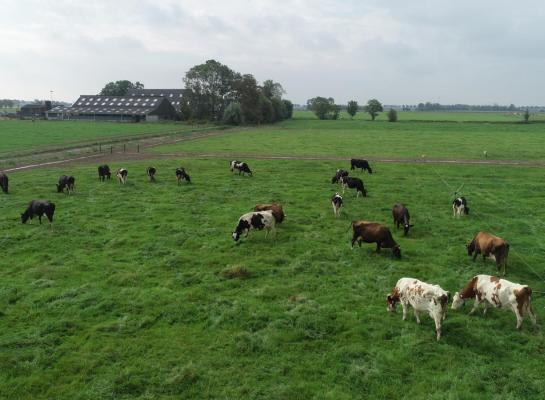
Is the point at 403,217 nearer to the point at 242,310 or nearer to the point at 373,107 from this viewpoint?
the point at 242,310

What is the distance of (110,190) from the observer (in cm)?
2786

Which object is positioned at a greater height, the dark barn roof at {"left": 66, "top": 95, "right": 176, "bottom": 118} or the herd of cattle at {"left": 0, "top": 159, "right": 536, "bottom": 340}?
the dark barn roof at {"left": 66, "top": 95, "right": 176, "bottom": 118}

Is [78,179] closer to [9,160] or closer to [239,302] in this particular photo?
[9,160]

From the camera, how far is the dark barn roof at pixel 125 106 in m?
121

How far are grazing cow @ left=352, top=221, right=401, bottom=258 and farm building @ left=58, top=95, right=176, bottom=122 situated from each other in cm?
10961

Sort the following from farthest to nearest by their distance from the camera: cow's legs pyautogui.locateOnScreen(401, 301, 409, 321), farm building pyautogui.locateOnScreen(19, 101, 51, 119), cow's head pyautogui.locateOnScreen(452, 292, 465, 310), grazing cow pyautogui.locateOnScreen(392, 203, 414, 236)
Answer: farm building pyautogui.locateOnScreen(19, 101, 51, 119) < grazing cow pyautogui.locateOnScreen(392, 203, 414, 236) < cow's head pyautogui.locateOnScreen(452, 292, 465, 310) < cow's legs pyautogui.locateOnScreen(401, 301, 409, 321)

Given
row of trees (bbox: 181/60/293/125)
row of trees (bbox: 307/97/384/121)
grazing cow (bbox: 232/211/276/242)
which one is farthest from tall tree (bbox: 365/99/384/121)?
grazing cow (bbox: 232/211/276/242)

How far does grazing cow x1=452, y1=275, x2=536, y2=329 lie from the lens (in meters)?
11.3

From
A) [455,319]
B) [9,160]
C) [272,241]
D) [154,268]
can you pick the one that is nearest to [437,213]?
[272,241]

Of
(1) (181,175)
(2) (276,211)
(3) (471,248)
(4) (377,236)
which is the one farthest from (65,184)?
(3) (471,248)

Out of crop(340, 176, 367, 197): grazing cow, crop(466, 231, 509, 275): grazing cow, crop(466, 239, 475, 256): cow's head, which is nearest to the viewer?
crop(466, 231, 509, 275): grazing cow

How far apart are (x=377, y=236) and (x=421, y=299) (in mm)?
5248

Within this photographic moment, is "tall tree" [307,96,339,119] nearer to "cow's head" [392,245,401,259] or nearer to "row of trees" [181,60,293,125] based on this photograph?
"row of trees" [181,60,293,125]

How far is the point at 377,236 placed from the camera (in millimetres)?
16547
